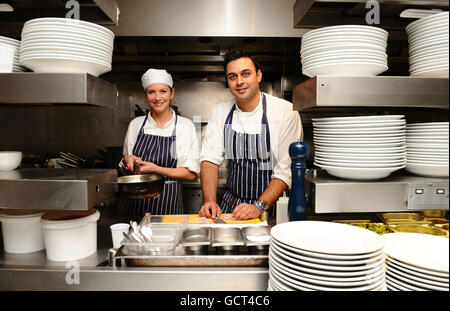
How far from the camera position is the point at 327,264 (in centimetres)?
87

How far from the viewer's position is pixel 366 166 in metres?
1.02

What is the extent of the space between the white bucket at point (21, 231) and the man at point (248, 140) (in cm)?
105

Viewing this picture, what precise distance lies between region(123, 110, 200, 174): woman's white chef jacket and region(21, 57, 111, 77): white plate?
1510mm

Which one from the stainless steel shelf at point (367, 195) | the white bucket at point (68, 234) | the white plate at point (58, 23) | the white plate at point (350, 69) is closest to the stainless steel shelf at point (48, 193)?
the white bucket at point (68, 234)

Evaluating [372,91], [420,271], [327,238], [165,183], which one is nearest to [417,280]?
[420,271]

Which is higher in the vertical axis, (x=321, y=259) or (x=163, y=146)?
(x=163, y=146)

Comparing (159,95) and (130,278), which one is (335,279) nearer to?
(130,278)

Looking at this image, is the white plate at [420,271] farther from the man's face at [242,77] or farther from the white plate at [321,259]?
the man's face at [242,77]

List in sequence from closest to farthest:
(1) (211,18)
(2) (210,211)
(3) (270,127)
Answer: (2) (210,211), (1) (211,18), (3) (270,127)

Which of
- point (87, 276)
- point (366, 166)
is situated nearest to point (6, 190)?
point (87, 276)

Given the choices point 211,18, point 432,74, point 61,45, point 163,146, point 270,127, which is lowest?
point 163,146

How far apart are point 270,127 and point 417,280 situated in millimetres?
1490

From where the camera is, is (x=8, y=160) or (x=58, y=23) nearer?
(x=58, y=23)

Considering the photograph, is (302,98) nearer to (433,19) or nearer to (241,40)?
(433,19)
